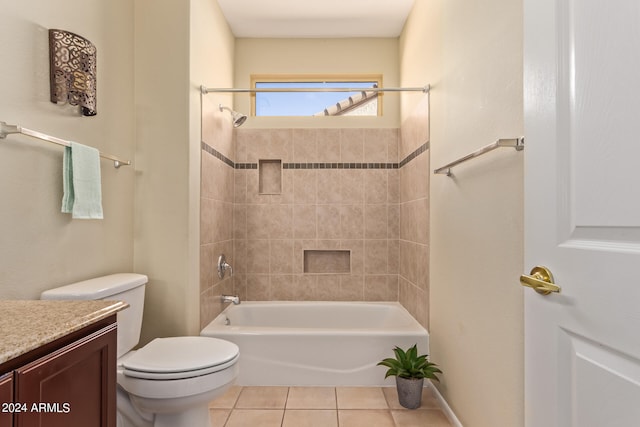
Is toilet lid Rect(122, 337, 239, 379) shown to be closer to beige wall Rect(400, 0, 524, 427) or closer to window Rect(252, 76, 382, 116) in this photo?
beige wall Rect(400, 0, 524, 427)

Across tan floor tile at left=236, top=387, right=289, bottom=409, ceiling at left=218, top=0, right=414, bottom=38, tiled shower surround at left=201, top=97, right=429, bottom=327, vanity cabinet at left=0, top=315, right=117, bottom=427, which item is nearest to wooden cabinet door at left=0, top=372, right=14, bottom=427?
vanity cabinet at left=0, top=315, right=117, bottom=427

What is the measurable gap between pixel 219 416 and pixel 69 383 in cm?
132

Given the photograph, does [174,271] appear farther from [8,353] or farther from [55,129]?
[8,353]

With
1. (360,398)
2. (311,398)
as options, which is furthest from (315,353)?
(360,398)

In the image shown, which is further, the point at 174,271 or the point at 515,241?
the point at 174,271

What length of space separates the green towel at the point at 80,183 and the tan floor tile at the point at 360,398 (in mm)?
1649

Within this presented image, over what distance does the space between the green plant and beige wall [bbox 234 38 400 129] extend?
1925 mm

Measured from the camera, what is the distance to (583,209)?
0.75 meters

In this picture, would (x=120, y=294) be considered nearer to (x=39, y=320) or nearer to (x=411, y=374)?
(x=39, y=320)

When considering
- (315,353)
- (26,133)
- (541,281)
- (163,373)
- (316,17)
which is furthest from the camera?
(316,17)

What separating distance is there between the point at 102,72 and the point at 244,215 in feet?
5.17

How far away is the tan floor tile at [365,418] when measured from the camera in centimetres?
190

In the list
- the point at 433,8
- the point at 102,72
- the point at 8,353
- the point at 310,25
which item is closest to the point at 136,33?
the point at 102,72

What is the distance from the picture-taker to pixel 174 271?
214 centimetres
